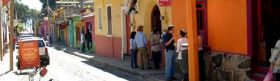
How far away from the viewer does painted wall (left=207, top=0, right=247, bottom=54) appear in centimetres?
1222

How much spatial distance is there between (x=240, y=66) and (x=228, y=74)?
643mm

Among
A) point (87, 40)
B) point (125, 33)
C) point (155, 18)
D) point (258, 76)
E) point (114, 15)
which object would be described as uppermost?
point (114, 15)

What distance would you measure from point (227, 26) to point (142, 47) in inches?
228

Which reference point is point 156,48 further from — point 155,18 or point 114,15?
point 114,15

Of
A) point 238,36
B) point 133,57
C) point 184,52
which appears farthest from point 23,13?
point 238,36

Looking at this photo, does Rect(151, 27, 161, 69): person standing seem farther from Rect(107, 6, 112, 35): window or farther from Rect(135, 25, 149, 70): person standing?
Rect(107, 6, 112, 35): window

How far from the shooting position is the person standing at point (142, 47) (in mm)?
18078

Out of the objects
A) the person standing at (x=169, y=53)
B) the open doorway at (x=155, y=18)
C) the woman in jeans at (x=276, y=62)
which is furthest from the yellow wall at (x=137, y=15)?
the woman in jeans at (x=276, y=62)

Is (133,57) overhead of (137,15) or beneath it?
beneath

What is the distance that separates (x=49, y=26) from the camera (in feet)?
252

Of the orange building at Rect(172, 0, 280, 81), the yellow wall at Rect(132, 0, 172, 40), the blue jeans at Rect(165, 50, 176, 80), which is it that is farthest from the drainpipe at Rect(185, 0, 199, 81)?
the yellow wall at Rect(132, 0, 172, 40)

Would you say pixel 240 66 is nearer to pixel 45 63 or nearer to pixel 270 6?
pixel 270 6

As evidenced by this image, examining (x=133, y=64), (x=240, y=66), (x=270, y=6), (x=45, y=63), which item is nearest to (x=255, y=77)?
(x=240, y=66)

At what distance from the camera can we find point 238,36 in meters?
12.4
